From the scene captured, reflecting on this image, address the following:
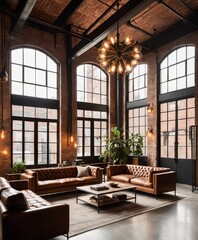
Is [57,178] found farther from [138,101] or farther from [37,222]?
[138,101]

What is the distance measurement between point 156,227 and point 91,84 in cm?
700

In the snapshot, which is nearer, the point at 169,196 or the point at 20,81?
the point at 169,196

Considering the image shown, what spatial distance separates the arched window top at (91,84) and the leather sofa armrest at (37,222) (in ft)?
20.8

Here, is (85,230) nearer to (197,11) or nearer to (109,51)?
(109,51)

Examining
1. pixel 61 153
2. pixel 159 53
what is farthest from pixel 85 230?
pixel 159 53

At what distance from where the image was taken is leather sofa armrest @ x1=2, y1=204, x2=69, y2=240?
9.57 feet

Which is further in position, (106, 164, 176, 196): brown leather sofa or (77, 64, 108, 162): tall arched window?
(77, 64, 108, 162): tall arched window

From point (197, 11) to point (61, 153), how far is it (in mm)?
6991

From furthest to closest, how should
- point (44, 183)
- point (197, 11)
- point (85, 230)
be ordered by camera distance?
1. point (197, 11)
2. point (44, 183)
3. point (85, 230)

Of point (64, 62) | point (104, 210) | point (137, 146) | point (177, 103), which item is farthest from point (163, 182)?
point (64, 62)

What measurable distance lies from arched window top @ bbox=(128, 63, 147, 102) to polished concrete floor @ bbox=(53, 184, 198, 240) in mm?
5639

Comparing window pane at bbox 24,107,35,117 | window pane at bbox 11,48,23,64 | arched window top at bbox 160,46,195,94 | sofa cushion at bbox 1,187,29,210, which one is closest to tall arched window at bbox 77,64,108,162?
window pane at bbox 24,107,35,117

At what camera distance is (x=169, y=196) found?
19.4 ft

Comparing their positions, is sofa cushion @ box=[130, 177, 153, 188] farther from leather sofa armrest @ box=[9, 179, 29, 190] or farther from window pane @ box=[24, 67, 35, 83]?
window pane @ box=[24, 67, 35, 83]
